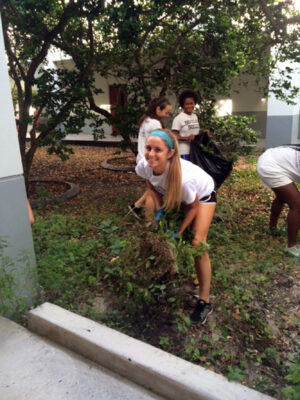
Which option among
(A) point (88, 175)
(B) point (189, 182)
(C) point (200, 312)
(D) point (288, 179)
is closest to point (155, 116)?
(D) point (288, 179)

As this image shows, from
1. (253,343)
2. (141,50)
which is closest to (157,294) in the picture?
(253,343)

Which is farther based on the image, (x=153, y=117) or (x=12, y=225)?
(x=153, y=117)

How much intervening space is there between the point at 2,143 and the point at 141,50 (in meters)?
4.43

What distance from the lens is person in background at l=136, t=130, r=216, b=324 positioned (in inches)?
107

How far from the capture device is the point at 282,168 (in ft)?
13.4

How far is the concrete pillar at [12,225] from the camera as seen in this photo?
2.65 metres

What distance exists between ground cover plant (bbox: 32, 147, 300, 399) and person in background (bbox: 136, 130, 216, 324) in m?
0.14

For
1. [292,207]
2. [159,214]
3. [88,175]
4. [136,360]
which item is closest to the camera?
[136,360]

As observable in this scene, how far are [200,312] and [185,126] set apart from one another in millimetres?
2757

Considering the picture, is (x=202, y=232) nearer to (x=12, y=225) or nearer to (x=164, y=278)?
(x=164, y=278)

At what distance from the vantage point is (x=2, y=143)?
2652 millimetres

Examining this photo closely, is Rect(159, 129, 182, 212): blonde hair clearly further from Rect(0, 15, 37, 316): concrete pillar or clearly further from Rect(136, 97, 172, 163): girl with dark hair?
Rect(136, 97, 172, 163): girl with dark hair

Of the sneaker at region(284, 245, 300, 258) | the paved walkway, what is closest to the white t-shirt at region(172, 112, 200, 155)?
the sneaker at region(284, 245, 300, 258)

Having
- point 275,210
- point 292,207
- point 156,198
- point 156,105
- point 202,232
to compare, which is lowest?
point 275,210
